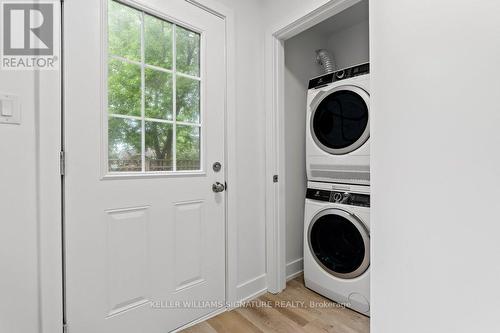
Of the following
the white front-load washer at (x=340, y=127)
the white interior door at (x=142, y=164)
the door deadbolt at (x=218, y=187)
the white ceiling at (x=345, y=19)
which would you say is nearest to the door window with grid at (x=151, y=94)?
the white interior door at (x=142, y=164)

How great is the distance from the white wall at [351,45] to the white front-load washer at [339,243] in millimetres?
1379

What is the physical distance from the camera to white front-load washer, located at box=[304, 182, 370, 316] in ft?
5.19

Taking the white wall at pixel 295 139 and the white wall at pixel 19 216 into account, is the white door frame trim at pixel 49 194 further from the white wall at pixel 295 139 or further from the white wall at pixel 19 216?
the white wall at pixel 295 139

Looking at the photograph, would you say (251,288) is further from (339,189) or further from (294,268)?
(339,189)

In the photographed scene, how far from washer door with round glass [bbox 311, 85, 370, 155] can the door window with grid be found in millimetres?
959

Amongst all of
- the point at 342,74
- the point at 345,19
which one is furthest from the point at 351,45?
the point at 342,74

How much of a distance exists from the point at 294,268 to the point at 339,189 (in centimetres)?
94

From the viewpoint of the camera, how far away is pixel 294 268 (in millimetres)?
2186

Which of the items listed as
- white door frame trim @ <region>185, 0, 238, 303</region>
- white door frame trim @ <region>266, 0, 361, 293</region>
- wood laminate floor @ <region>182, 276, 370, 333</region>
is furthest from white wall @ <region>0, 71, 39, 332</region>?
white door frame trim @ <region>266, 0, 361, 293</region>
